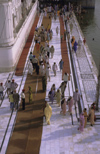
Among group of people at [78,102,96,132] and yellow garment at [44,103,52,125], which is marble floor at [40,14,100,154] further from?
yellow garment at [44,103,52,125]

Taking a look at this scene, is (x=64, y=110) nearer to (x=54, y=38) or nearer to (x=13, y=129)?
(x=13, y=129)

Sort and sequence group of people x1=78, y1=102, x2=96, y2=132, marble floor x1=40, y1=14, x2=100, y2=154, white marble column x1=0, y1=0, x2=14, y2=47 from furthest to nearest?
white marble column x1=0, y1=0, x2=14, y2=47 → group of people x1=78, y1=102, x2=96, y2=132 → marble floor x1=40, y1=14, x2=100, y2=154

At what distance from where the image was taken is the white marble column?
551 inches

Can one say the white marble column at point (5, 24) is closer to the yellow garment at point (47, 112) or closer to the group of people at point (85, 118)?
the yellow garment at point (47, 112)

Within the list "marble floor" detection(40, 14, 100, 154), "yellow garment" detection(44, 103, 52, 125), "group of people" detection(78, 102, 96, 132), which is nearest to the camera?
"marble floor" detection(40, 14, 100, 154)

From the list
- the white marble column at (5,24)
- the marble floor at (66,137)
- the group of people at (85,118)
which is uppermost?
the white marble column at (5,24)

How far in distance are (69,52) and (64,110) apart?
965 centimetres

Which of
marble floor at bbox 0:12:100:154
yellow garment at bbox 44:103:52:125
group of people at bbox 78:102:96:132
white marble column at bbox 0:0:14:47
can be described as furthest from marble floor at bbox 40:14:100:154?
white marble column at bbox 0:0:14:47

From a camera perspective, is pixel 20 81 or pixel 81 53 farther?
pixel 81 53

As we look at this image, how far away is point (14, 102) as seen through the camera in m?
10.7

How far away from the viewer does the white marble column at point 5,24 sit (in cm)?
1398

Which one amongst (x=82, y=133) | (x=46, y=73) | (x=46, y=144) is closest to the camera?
(x=46, y=144)

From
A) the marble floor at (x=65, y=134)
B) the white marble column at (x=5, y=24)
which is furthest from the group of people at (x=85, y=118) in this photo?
the white marble column at (x=5, y=24)

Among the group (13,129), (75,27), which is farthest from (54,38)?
(13,129)
